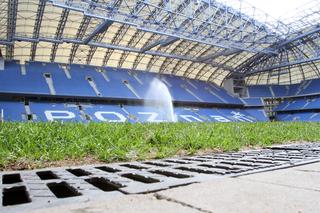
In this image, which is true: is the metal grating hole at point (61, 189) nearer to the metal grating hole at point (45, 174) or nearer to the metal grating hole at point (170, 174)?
the metal grating hole at point (45, 174)

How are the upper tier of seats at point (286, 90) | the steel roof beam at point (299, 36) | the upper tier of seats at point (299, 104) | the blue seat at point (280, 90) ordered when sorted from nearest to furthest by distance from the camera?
the steel roof beam at point (299, 36)
the upper tier of seats at point (299, 104)
the upper tier of seats at point (286, 90)
the blue seat at point (280, 90)

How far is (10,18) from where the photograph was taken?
26.5 meters

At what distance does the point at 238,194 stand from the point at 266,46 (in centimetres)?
4191

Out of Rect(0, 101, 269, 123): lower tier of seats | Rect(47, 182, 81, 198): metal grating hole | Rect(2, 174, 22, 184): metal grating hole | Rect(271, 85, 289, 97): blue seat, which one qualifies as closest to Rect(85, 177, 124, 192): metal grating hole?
Rect(47, 182, 81, 198): metal grating hole

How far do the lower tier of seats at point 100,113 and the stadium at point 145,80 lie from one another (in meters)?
0.14

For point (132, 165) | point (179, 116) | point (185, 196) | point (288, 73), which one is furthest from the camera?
point (288, 73)

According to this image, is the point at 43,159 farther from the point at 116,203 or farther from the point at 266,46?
the point at 266,46

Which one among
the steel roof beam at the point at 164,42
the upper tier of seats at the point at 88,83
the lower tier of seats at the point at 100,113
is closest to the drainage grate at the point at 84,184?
the lower tier of seats at the point at 100,113

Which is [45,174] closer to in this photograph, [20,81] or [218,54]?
[20,81]

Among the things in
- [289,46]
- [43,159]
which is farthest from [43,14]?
[289,46]

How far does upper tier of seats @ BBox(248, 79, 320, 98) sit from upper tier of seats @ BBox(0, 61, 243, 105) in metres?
10.9

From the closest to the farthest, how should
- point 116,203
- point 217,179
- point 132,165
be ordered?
1. point 116,203
2. point 217,179
3. point 132,165

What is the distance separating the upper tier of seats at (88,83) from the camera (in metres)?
34.2

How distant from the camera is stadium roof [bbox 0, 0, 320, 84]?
1046 inches
